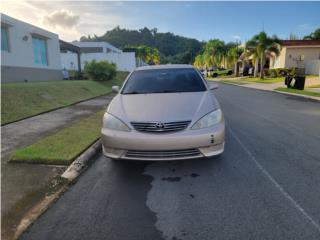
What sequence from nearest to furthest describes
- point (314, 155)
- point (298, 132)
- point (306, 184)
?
point (306, 184) → point (314, 155) → point (298, 132)

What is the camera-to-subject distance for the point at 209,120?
12.1ft

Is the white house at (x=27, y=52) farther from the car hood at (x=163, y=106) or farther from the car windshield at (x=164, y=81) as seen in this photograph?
the car hood at (x=163, y=106)

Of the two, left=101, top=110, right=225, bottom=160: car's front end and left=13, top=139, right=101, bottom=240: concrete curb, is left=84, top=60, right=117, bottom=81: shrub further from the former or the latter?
left=101, top=110, right=225, bottom=160: car's front end

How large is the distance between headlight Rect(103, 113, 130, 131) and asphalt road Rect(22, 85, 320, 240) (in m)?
0.77

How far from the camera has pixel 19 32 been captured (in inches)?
658

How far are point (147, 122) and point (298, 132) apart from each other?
4492 millimetres

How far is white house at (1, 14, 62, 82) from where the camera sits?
15484mm

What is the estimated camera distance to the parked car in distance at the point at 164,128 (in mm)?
3469

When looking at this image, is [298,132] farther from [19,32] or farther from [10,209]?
[19,32]

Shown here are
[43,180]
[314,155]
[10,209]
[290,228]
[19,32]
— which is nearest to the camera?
[290,228]

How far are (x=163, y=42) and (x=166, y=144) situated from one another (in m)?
112

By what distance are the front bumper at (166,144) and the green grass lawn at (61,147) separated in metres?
1.17

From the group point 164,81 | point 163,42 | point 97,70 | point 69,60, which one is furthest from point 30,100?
point 163,42

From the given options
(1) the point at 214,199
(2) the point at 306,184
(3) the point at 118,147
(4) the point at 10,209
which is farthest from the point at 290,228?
(4) the point at 10,209
